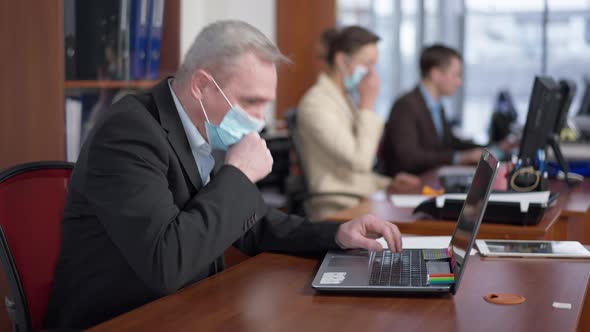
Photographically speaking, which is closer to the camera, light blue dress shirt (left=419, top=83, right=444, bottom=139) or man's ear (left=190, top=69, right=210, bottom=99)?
man's ear (left=190, top=69, right=210, bottom=99)

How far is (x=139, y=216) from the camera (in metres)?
1.46

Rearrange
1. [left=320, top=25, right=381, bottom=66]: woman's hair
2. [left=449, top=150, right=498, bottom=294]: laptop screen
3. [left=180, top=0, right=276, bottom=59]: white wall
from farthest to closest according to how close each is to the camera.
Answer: [left=180, top=0, right=276, bottom=59]: white wall, [left=320, top=25, right=381, bottom=66]: woman's hair, [left=449, top=150, right=498, bottom=294]: laptop screen

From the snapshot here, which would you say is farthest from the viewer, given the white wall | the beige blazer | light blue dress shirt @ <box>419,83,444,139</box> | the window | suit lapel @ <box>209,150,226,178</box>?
the window

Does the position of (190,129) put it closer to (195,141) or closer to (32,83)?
(195,141)

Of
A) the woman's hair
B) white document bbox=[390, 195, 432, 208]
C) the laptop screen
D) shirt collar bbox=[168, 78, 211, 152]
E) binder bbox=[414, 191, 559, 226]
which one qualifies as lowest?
white document bbox=[390, 195, 432, 208]

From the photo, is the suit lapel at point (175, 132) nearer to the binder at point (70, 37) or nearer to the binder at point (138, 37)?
the binder at point (70, 37)

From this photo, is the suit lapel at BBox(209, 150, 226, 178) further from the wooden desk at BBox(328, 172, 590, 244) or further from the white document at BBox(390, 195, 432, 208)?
the white document at BBox(390, 195, 432, 208)

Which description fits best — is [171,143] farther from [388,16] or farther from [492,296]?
[388,16]

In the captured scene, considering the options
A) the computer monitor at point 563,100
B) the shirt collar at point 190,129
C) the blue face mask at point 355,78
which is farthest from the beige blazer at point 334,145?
the shirt collar at point 190,129

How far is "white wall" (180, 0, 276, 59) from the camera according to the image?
3.95 m

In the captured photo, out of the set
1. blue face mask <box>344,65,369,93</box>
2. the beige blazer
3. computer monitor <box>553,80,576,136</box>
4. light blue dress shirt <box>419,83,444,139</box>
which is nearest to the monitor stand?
computer monitor <box>553,80,576,136</box>

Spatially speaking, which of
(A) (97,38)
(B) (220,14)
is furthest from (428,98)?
(A) (97,38)

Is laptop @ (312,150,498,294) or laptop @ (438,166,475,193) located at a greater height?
laptop @ (312,150,498,294)

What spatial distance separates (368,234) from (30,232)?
749mm
